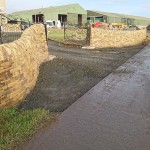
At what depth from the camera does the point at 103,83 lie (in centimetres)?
976

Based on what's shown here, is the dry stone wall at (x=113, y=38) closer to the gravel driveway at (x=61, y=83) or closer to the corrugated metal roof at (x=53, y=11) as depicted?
the gravel driveway at (x=61, y=83)

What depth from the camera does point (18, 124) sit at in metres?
→ 5.93

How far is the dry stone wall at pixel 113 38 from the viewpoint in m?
22.6

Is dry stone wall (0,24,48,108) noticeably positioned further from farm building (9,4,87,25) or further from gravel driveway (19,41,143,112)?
farm building (9,4,87,25)

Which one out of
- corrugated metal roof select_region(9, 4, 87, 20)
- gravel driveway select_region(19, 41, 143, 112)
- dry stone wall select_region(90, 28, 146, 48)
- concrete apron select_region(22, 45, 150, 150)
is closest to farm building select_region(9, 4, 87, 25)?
corrugated metal roof select_region(9, 4, 87, 20)

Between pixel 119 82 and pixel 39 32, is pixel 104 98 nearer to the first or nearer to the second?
pixel 119 82

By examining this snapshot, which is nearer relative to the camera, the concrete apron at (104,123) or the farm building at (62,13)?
the concrete apron at (104,123)

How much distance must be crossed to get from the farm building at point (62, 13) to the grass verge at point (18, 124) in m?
39.1

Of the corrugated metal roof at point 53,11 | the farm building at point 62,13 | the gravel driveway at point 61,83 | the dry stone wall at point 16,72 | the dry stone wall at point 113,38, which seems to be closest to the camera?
the dry stone wall at point 16,72

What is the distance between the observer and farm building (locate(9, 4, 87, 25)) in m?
45.8

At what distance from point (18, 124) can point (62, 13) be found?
4299cm

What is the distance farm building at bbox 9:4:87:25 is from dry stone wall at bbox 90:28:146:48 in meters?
19.2

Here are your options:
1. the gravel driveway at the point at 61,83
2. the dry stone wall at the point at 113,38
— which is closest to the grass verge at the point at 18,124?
the gravel driveway at the point at 61,83

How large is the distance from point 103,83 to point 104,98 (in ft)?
5.99
